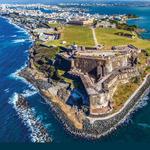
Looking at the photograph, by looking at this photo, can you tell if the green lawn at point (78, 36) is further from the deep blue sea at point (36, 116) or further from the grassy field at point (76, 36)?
the deep blue sea at point (36, 116)

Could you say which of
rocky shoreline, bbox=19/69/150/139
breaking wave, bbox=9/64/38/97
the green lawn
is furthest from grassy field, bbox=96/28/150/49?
rocky shoreline, bbox=19/69/150/139

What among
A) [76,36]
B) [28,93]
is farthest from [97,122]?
[76,36]

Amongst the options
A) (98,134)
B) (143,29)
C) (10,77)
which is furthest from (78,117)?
(143,29)

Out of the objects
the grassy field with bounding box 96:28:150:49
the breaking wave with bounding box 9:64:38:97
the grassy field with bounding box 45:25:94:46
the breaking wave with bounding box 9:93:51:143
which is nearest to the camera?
the breaking wave with bounding box 9:93:51:143

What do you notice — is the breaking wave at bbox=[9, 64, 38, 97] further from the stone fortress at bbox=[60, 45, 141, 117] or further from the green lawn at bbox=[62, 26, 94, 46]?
the green lawn at bbox=[62, 26, 94, 46]

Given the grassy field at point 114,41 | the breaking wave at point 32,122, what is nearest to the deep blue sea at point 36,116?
the breaking wave at point 32,122

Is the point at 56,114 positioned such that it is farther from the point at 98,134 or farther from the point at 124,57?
the point at 124,57

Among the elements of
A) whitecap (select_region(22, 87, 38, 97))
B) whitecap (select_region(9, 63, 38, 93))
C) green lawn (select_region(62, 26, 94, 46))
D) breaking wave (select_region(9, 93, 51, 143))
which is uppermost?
breaking wave (select_region(9, 93, 51, 143))

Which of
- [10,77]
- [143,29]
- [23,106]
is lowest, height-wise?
[143,29]
